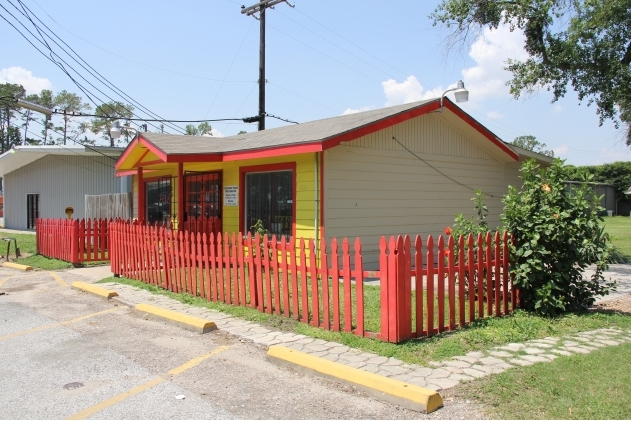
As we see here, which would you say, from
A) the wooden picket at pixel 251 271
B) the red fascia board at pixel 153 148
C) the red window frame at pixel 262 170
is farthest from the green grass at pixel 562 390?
the red fascia board at pixel 153 148

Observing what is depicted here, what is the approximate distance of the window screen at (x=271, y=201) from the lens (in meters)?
11.1

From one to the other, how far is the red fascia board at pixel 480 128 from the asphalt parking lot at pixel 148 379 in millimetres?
8284

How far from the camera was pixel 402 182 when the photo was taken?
12.0 metres

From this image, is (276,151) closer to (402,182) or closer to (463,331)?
(402,182)

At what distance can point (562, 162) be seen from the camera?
6.72m

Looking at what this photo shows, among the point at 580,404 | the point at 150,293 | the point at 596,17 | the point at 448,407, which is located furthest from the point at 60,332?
the point at 596,17

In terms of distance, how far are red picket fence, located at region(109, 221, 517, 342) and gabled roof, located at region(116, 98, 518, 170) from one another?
7.51 feet

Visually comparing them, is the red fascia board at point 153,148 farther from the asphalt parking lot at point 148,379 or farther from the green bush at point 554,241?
the green bush at point 554,241

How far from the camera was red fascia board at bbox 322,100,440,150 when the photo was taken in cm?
938

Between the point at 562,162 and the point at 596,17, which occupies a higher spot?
the point at 596,17

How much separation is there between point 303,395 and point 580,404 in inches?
83.8

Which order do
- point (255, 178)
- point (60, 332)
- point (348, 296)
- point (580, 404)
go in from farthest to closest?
1. point (255, 178)
2. point (60, 332)
3. point (348, 296)
4. point (580, 404)

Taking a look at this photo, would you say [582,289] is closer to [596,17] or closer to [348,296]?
[348,296]

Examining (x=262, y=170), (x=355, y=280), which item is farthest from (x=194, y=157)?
(x=355, y=280)
